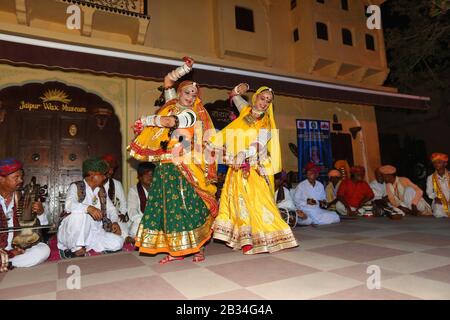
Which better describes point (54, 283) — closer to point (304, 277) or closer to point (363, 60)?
point (304, 277)

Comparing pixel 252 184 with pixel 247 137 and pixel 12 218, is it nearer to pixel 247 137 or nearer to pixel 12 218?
pixel 247 137

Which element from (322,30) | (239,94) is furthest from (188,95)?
(322,30)

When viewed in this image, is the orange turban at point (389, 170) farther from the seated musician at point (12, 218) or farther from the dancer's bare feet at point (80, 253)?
the seated musician at point (12, 218)

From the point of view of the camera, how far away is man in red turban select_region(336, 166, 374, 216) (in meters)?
6.86

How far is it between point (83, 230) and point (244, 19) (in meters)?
7.61

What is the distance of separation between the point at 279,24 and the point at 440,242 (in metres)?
8.39

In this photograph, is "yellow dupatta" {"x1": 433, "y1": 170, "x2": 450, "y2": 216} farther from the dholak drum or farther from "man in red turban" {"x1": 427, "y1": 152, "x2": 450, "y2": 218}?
the dholak drum

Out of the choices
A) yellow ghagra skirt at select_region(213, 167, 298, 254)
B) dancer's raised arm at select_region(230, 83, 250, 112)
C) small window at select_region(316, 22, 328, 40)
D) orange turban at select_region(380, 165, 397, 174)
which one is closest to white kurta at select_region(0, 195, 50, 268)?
yellow ghagra skirt at select_region(213, 167, 298, 254)

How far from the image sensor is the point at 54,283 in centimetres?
264

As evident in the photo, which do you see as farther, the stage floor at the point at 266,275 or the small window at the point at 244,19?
the small window at the point at 244,19

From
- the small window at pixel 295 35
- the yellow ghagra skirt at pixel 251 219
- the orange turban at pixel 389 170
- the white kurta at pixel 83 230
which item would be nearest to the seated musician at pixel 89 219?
the white kurta at pixel 83 230

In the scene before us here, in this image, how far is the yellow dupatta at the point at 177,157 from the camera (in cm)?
333

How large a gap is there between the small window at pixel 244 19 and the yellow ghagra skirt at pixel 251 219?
666 cm
